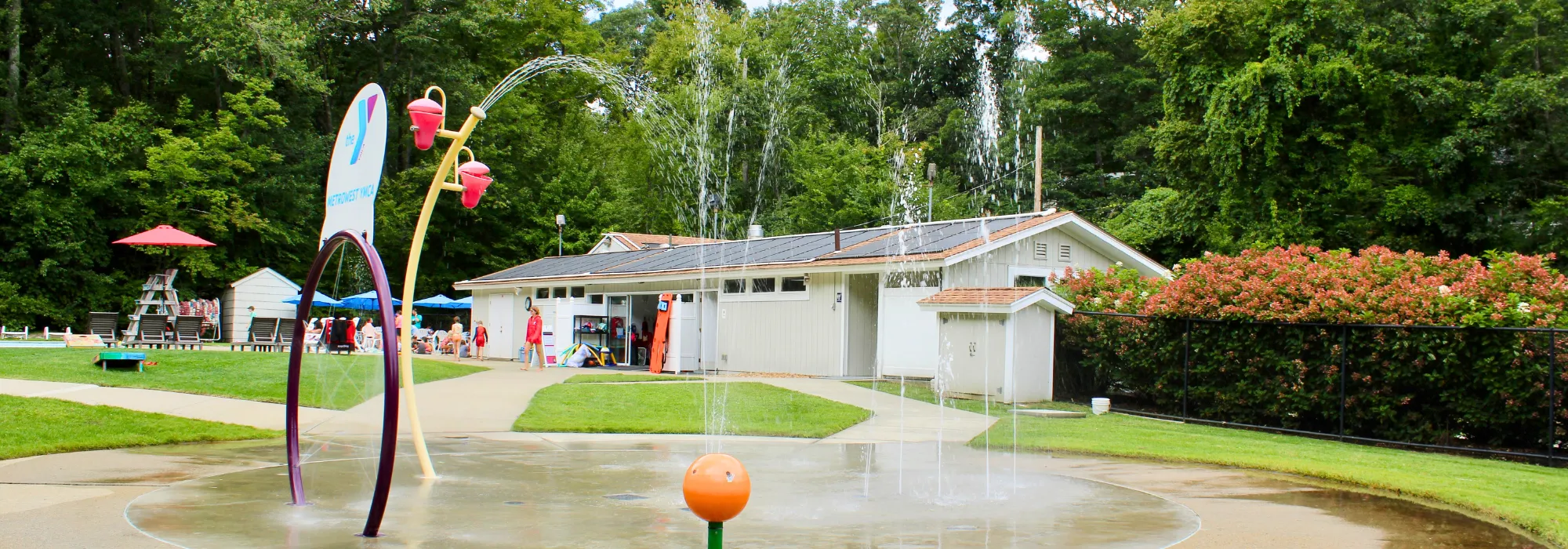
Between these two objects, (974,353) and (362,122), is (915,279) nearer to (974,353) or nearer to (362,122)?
(974,353)

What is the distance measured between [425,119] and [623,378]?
552 inches

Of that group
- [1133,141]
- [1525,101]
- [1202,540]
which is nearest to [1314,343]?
[1202,540]

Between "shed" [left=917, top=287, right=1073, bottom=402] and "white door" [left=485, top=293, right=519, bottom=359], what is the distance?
17.5 meters

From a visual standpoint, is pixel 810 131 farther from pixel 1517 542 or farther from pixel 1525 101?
pixel 1517 542

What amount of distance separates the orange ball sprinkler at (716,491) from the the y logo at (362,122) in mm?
4582

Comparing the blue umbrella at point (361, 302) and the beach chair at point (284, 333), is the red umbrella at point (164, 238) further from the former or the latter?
the blue umbrella at point (361, 302)

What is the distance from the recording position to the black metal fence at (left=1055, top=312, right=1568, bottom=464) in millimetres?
13148

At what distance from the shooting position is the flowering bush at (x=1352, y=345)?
13.4 meters

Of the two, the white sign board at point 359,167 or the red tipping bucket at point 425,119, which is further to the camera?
the red tipping bucket at point 425,119

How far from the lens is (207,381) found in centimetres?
1788

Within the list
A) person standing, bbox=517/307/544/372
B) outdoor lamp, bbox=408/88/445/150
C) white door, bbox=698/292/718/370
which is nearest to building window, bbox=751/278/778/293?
white door, bbox=698/292/718/370

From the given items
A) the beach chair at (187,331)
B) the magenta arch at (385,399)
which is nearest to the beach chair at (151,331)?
the beach chair at (187,331)

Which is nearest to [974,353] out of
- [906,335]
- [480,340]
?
[906,335]

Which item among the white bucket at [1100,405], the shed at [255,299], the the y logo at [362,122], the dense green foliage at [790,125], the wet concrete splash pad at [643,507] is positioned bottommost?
the wet concrete splash pad at [643,507]
